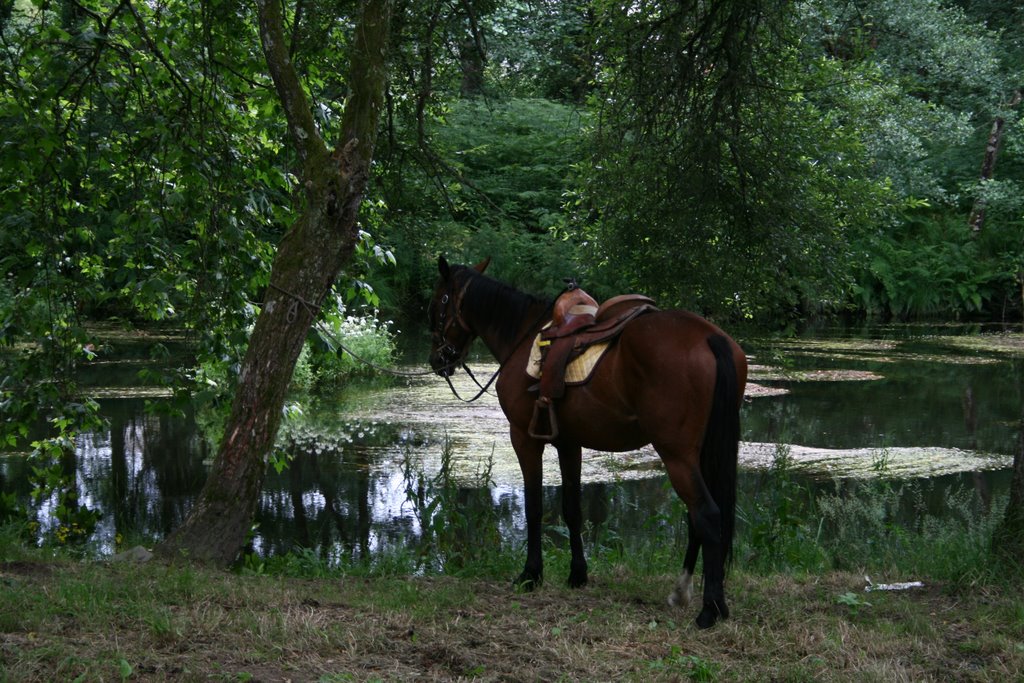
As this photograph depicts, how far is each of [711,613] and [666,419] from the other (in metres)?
0.95

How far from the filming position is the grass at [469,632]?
3652 mm

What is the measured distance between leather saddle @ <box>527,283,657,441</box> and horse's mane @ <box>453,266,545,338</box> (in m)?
0.45

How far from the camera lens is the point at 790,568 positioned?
6.22 metres

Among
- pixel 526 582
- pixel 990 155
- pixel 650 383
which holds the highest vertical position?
pixel 990 155

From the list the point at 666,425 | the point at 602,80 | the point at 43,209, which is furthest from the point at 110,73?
the point at 666,425

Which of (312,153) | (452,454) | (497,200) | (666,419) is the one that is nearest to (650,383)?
(666,419)

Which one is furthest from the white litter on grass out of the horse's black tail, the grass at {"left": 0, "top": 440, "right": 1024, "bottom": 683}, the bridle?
Result: the bridle

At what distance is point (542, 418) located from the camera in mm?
5621

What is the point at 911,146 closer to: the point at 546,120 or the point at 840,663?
the point at 546,120

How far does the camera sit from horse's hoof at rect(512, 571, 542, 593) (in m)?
5.41

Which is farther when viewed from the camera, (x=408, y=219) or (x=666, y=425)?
(x=408, y=219)

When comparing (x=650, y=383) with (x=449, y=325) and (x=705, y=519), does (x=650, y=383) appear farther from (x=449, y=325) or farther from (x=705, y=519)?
(x=449, y=325)

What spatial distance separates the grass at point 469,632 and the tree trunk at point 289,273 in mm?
888

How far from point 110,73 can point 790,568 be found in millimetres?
6095
